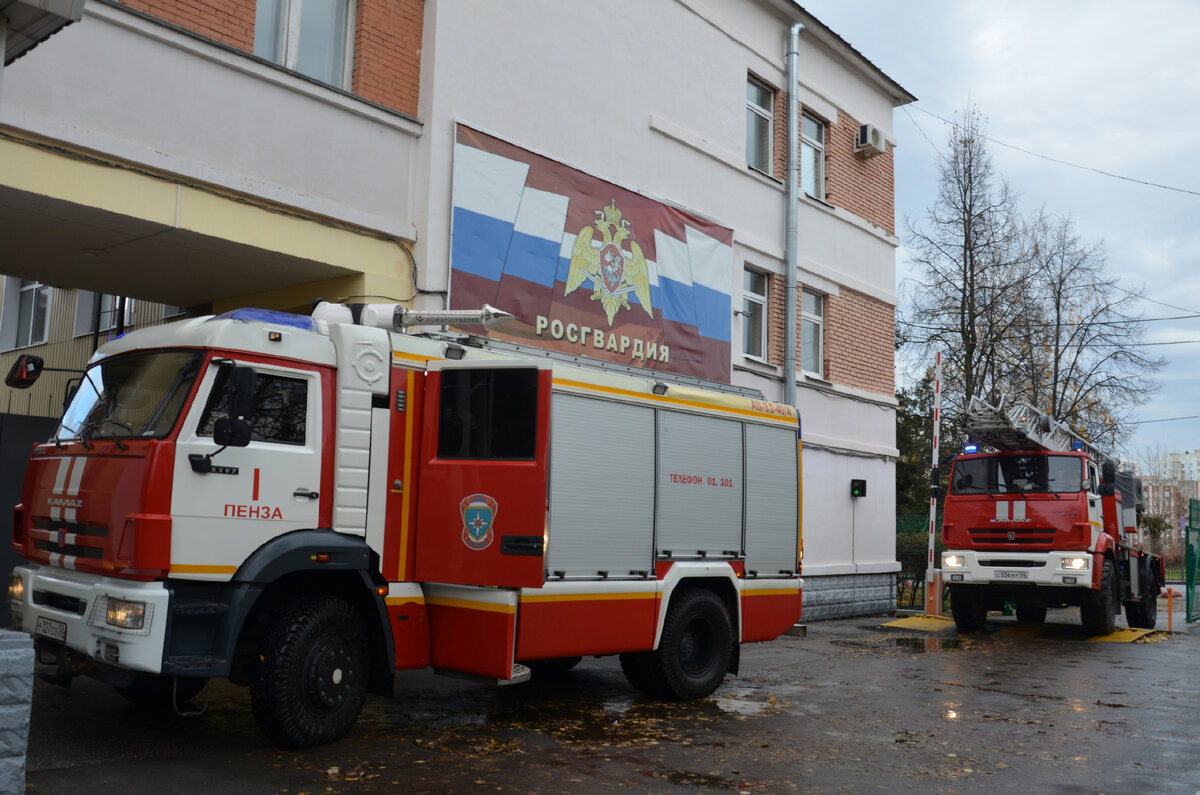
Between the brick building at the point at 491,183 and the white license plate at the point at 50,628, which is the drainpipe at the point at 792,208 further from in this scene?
the white license plate at the point at 50,628

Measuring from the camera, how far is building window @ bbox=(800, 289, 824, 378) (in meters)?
17.5

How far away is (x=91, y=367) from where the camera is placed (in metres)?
7.48

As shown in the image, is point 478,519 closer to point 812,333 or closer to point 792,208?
point 792,208

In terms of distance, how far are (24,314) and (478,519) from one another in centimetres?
1469

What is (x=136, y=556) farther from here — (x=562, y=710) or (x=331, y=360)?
(x=562, y=710)

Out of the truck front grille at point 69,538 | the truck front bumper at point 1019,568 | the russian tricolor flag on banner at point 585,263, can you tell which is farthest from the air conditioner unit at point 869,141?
the truck front grille at point 69,538

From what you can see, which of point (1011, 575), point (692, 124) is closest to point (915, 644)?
point (1011, 575)

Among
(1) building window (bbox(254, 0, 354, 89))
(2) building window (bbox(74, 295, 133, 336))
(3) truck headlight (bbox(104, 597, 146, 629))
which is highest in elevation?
(1) building window (bbox(254, 0, 354, 89))

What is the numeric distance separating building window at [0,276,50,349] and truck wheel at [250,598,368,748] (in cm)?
1338

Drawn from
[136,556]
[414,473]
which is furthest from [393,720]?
[136,556]

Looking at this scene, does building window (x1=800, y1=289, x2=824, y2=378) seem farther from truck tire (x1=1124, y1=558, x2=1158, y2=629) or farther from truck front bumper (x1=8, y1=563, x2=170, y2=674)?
truck front bumper (x1=8, y1=563, x2=170, y2=674)

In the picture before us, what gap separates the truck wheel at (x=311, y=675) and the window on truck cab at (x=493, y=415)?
1430 millimetres

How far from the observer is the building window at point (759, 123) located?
16.7 meters

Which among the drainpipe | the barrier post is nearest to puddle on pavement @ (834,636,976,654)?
the barrier post
